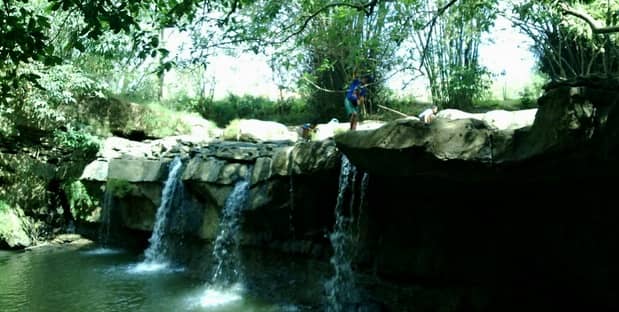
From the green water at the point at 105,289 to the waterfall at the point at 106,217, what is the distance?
1.26m

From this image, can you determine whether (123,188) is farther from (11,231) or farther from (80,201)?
(11,231)

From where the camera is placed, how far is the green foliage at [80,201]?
10680mm

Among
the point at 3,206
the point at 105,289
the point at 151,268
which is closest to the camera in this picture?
the point at 105,289

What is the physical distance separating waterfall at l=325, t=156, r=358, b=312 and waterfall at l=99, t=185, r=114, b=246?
546 centimetres

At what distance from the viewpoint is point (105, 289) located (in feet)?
22.9

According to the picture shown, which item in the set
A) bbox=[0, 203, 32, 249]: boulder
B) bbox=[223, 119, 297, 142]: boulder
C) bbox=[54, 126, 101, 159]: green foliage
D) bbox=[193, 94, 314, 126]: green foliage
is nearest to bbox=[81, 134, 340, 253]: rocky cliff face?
bbox=[54, 126, 101, 159]: green foliage

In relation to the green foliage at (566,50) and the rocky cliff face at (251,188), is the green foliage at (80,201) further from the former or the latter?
the green foliage at (566,50)

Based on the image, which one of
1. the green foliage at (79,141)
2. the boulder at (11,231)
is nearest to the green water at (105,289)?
the boulder at (11,231)

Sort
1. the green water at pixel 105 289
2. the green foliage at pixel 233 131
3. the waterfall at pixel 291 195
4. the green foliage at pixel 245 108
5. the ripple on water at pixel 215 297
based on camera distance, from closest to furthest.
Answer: the green water at pixel 105 289, the ripple on water at pixel 215 297, the waterfall at pixel 291 195, the green foliage at pixel 233 131, the green foliage at pixel 245 108

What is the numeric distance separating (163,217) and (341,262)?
3.93 m

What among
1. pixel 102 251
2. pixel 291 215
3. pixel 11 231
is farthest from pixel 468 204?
pixel 11 231

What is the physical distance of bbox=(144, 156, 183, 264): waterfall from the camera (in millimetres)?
8828

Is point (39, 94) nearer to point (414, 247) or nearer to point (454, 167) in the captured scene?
point (414, 247)

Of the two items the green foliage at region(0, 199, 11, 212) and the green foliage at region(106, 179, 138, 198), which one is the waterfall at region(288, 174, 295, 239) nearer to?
the green foliage at region(106, 179, 138, 198)
